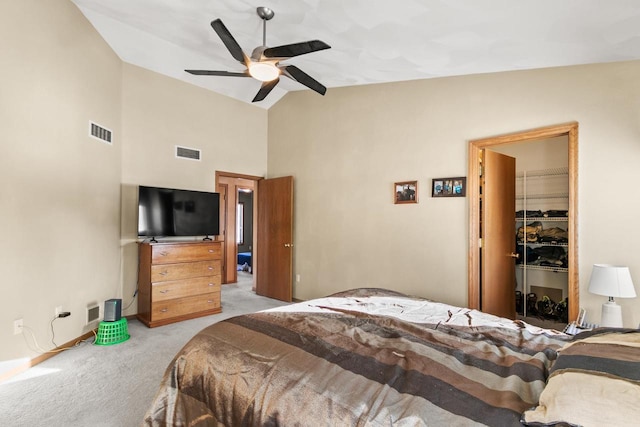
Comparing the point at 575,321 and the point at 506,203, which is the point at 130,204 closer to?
the point at 506,203

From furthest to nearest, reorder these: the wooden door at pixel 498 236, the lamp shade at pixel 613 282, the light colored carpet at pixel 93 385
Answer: the wooden door at pixel 498 236 → the lamp shade at pixel 613 282 → the light colored carpet at pixel 93 385

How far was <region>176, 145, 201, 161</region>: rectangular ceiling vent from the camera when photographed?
4685mm

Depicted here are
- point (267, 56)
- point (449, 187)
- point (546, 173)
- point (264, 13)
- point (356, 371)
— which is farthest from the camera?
point (546, 173)

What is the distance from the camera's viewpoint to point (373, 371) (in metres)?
1.28

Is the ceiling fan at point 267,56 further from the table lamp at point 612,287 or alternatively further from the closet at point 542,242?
the closet at point 542,242

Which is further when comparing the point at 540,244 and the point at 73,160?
the point at 540,244

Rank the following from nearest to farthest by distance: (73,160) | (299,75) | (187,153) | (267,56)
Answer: (267,56) → (299,75) → (73,160) → (187,153)

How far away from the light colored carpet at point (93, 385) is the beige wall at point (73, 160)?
0.30 metres

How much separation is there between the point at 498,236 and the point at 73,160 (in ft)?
15.0

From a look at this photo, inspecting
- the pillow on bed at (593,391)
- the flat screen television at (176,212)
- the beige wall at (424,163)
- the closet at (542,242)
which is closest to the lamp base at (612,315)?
the beige wall at (424,163)

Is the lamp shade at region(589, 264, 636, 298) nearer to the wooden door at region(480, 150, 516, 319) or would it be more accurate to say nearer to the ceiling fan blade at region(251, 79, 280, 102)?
the wooden door at region(480, 150, 516, 319)

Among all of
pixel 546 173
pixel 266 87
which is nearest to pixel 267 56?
pixel 266 87

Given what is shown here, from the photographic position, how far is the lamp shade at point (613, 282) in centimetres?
243

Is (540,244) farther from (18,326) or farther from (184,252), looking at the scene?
(18,326)
